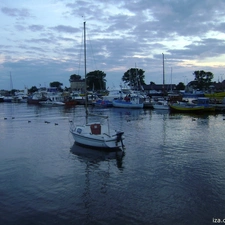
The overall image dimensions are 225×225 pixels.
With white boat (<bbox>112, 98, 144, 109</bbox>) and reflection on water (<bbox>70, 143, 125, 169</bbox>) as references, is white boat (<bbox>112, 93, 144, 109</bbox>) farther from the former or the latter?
reflection on water (<bbox>70, 143, 125, 169</bbox>)

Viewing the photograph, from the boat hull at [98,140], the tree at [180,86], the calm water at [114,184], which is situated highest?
the tree at [180,86]

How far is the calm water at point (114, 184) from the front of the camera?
38.4 feet

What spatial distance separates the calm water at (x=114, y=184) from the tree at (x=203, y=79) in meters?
150

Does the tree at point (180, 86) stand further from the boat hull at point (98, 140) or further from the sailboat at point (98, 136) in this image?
the boat hull at point (98, 140)

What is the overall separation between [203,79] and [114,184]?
164 metres

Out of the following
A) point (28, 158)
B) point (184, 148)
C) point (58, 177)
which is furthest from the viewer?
point (184, 148)

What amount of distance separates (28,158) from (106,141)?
597 centimetres

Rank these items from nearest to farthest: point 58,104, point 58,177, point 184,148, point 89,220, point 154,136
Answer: point 89,220 < point 58,177 < point 184,148 < point 154,136 < point 58,104

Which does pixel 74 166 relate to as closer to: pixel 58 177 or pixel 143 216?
pixel 58 177

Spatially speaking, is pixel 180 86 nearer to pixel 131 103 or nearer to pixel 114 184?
pixel 131 103

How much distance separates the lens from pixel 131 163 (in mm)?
19219

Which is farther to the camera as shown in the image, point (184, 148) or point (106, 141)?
point (184, 148)

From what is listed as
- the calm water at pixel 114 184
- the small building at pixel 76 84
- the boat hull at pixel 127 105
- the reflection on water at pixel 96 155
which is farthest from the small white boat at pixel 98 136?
the small building at pixel 76 84

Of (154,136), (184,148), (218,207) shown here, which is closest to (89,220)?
(218,207)
